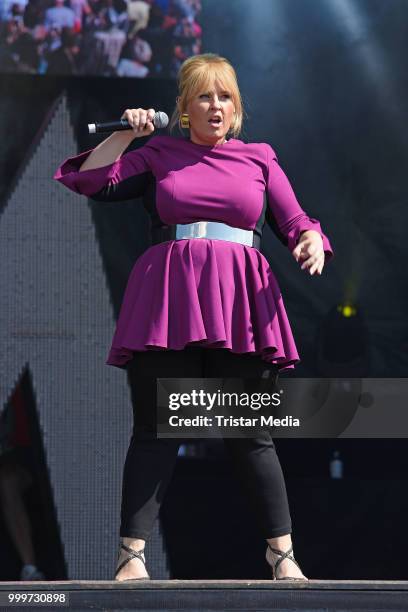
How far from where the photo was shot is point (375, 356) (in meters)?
3.92

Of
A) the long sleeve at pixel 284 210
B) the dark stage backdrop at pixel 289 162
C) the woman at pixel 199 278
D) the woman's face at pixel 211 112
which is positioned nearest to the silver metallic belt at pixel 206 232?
the woman at pixel 199 278

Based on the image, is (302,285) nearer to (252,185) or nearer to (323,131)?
(323,131)

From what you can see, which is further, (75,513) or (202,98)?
(75,513)

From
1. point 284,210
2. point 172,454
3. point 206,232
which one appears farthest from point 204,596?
point 284,210

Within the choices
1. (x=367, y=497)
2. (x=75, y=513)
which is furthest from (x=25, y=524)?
(x=367, y=497)

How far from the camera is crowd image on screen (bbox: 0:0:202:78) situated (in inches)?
147

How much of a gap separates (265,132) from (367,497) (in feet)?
4.28

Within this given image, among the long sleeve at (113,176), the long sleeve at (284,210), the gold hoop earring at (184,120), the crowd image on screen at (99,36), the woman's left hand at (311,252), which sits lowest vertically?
the woman's left hand at (311,252)

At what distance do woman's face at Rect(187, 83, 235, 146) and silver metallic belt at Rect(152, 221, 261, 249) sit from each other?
22cm

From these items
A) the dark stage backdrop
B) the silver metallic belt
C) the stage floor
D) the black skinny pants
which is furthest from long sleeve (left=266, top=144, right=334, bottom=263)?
the dark stage backdrop

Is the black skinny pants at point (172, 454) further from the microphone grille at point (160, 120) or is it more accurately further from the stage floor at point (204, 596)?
the microphone grille at point (160, 120)

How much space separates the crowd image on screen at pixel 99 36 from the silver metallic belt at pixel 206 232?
4.38ft

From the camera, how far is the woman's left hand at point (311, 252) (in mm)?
2512

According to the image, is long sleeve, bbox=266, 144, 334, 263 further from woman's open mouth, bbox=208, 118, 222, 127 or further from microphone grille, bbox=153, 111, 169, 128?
microphone grille, bbox=153, 111, 169, 128
